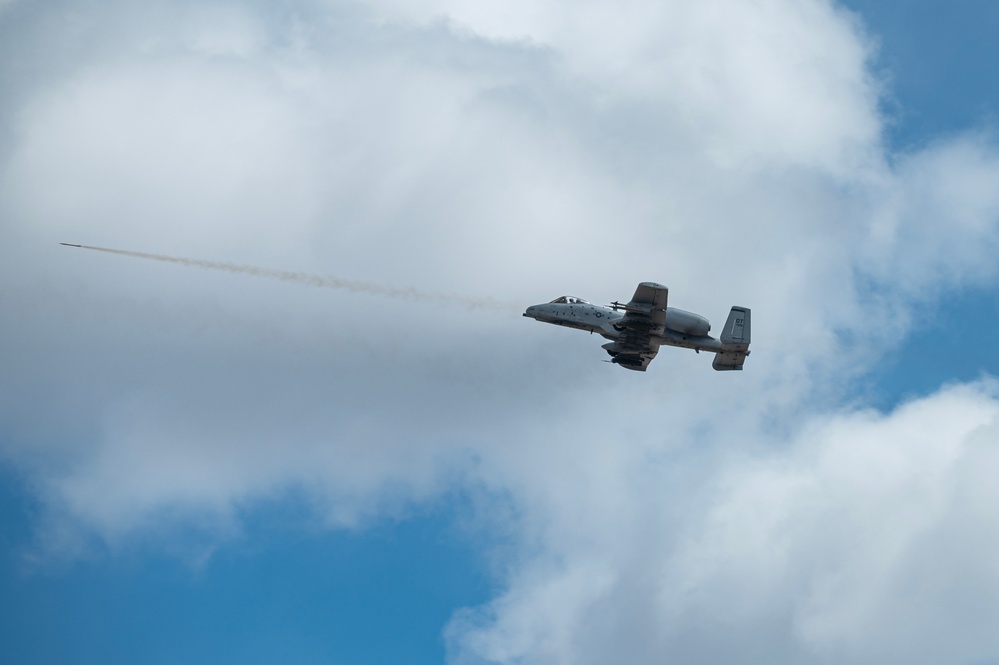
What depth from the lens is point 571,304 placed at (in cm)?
10025

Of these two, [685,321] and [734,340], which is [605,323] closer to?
[685,321]

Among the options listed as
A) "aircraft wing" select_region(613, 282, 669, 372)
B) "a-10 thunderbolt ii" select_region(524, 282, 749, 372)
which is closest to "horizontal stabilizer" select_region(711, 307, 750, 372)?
"a-10 thunderbolt ii" select_region(524, 282, 749, 372)

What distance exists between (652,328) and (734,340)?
6.97m

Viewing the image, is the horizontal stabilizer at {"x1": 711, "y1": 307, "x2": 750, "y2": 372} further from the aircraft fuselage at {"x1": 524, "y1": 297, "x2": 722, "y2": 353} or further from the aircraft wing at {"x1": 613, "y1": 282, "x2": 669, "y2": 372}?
the aircraft wing at {"x1": 613, "y1": 282, "x2": 669, "y2": 372}

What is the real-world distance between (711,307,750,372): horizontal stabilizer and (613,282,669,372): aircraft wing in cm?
534

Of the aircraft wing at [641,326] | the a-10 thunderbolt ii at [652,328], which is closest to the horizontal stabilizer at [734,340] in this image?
the a-10 thunderbolt ii at [652,328]

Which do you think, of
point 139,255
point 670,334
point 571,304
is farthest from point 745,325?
point 139,255

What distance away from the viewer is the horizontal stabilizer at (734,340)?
99.3m

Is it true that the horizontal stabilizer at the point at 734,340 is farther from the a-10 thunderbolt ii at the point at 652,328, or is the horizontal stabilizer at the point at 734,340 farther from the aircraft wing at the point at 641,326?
the aircraft wing at the point at 641,326

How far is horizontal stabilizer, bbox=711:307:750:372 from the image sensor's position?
99312mm

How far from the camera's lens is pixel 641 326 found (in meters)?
98.2

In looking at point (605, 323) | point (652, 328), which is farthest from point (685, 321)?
point (605, 323)

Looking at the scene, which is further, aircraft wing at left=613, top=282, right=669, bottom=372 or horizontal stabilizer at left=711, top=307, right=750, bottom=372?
horizontal stabilizer at left=711, top=307, right=750, bottom=372

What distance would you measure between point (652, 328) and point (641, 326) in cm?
90
